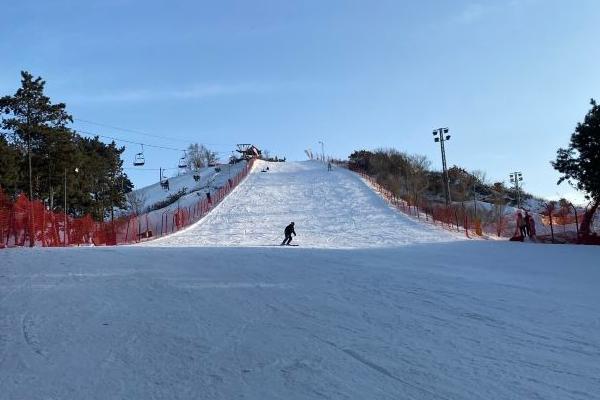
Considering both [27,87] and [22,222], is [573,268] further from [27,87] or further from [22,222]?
[27,87]

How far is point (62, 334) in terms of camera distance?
8516 millimetres

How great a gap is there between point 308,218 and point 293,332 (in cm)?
3147

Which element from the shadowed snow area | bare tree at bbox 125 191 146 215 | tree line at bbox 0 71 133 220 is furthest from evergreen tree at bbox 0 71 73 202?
bare tree at bbox 125 191 146 215

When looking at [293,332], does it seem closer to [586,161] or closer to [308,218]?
[586,161]

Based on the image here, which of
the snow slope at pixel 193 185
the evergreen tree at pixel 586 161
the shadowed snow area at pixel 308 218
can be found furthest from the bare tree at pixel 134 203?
the evergreen tree at pixel 586 161

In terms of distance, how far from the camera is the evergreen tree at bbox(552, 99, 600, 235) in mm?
27484

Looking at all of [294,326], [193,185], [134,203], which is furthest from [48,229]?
[193,185]

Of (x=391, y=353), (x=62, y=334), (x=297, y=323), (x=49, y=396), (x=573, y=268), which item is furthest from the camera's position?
(x=573, y=268)

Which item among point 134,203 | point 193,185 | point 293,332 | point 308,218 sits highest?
point 193,185

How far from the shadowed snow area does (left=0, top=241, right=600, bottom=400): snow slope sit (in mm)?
13487

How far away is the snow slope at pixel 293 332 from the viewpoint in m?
6.38

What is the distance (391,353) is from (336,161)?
75367 millimetres

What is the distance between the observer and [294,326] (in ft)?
29.1

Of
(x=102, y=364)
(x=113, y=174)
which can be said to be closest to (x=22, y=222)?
(x=102, y=364)
